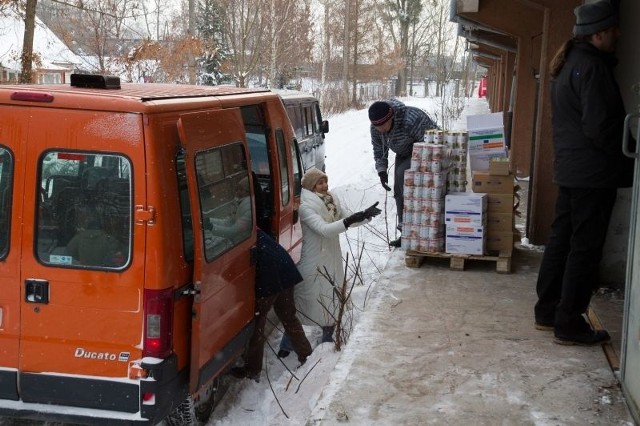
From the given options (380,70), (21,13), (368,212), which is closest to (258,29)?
(21,13)

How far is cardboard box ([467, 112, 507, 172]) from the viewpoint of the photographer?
7.48 m

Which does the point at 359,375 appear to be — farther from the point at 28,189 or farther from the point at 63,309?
the point at 28,189

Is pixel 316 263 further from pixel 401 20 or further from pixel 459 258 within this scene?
pixel 401 20

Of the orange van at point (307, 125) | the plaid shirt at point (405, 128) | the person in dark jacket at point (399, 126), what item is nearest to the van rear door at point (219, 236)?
the person in dark jacket at point (399, 126)

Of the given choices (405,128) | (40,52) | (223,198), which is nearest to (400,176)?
(405,128)

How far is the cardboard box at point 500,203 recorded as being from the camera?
665 centimetres

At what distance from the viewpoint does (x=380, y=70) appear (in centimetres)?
5588

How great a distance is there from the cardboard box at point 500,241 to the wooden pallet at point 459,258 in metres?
0.05

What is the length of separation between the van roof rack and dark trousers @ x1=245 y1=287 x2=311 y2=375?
76.7 inches

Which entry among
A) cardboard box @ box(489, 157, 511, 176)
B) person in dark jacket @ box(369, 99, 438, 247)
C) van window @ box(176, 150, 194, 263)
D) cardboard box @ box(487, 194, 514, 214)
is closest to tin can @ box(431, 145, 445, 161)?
cardboard box @ box(489, 157, 511, 176)

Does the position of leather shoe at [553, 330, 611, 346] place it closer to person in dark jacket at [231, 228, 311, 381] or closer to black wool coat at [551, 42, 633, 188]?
black wool coat at [551, 42, 633, 188]

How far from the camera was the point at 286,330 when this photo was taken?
18.9ft

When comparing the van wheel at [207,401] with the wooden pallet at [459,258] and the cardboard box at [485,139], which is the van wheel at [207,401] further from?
the cardboard box at [485,139]

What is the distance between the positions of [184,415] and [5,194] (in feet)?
5.63
